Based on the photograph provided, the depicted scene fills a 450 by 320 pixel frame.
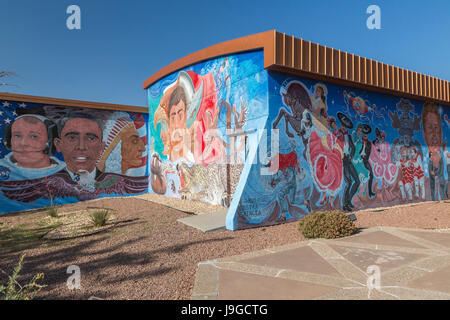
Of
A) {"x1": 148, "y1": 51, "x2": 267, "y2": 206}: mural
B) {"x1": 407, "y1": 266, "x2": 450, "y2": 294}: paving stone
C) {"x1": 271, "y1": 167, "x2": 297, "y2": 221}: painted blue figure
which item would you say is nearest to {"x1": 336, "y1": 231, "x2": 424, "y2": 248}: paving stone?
{"x1": 407, "y1": 266, "x2": 450, "y2": 294}: paving stone

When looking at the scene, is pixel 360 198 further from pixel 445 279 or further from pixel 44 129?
pixel 44 129

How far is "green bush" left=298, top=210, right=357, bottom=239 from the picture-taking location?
5.13m

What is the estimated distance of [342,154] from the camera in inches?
312

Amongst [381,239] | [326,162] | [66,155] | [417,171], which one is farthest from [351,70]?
[66,155]

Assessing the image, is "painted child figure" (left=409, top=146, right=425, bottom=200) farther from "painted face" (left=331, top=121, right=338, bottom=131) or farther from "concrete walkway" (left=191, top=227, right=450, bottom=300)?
"concrete walkway" (left=191, top=227, right=450, bottom=300)

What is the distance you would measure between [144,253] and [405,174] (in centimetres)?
951

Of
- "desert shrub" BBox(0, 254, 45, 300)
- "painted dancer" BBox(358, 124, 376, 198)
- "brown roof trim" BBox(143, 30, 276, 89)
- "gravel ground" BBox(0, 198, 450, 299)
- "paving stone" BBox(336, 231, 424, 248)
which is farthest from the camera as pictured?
"painted dancer" BBox(358, 124, 376, 198)

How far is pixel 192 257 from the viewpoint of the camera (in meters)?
4.16

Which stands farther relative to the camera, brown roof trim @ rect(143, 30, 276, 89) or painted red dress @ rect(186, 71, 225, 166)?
painted red dress @ rect(186, 71, 225, 166)

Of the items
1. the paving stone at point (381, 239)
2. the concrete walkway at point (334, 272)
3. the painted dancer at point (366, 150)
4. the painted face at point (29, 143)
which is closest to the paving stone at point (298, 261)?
the concrete walkway at point (334, 272)

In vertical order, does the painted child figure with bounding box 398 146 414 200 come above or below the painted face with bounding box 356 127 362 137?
below

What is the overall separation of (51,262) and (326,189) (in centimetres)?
657

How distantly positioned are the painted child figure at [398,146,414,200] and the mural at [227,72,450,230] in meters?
0.04
